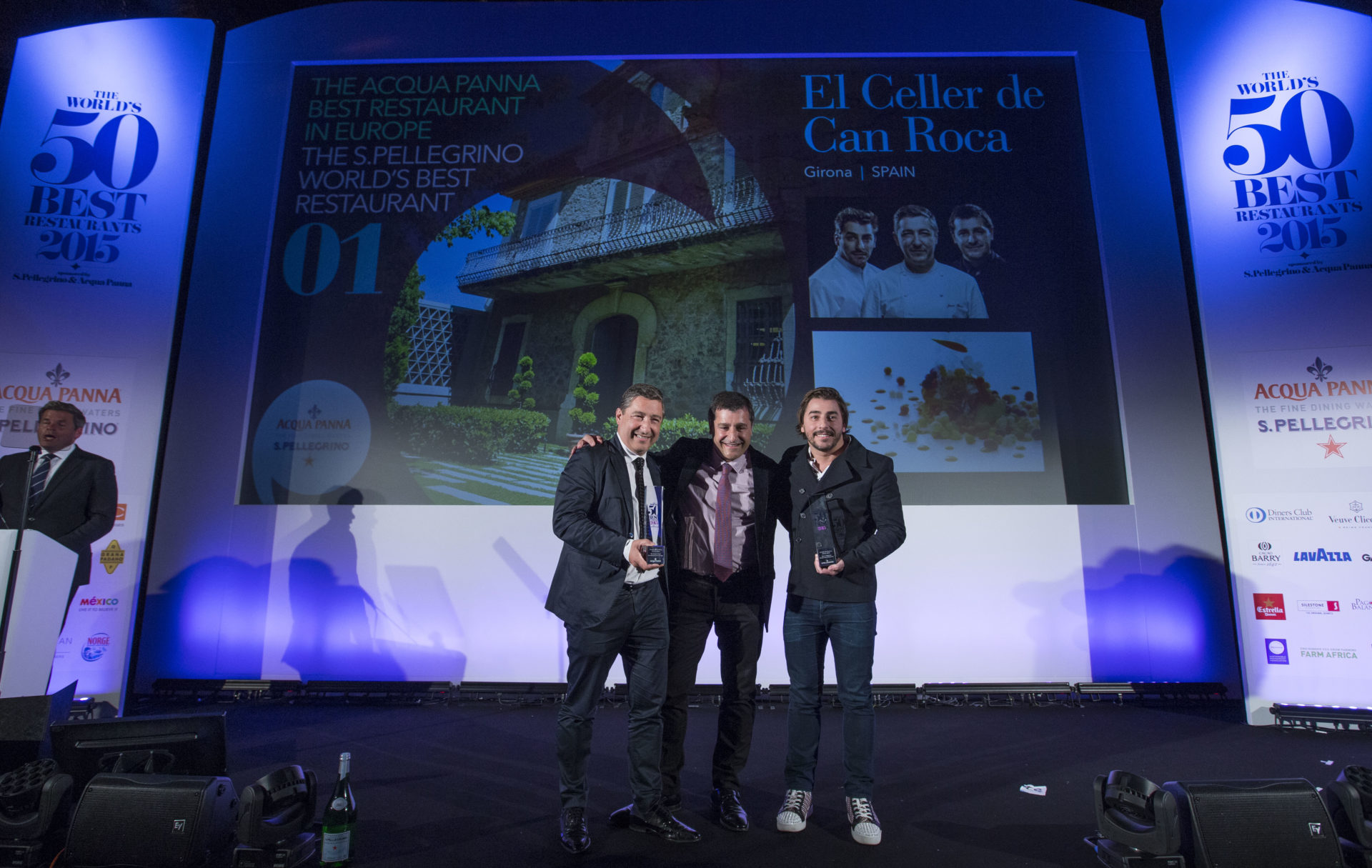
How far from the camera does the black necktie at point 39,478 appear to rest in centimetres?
355

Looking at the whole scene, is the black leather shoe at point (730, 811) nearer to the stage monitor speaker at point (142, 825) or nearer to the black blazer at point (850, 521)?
the black blazer at point (850, 521)

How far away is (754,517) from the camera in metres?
2.77

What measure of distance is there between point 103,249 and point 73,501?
2184 mm

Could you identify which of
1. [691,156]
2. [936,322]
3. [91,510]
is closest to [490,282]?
[691,156]

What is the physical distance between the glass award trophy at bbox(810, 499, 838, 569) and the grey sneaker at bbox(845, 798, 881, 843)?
795mm

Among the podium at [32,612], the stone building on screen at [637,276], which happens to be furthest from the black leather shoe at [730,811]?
the stone building on screen at [637,276]

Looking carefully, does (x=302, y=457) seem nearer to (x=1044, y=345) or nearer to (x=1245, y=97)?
(x=1044, y=345)

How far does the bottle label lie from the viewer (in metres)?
2.17

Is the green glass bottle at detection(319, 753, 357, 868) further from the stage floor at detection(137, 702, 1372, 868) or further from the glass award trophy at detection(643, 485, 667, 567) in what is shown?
the glass award trophy at detection(643, 485, 667, 567)

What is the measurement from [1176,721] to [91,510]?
19.1 ft

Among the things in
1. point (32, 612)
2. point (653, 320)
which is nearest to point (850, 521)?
point (653, 320)

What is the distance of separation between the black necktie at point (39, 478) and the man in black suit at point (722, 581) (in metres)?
3.13

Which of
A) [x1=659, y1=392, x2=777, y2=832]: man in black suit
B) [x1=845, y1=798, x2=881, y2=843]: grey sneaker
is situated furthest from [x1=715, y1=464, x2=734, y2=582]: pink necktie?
[x1=845, y1=798, x2=881, y2=843]: grey sneaker

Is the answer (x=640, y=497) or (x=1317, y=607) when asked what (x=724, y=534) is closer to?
(x=640, y=497)
